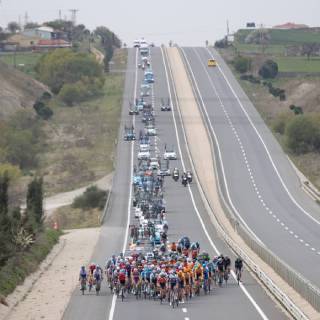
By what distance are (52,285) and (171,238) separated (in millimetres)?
19280

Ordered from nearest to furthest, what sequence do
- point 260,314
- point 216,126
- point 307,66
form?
point 260,314 → point 216,126 → point 307,66

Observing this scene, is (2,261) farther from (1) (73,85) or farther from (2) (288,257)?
(1) (73,85)

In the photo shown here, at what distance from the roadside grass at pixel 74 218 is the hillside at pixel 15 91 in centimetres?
4757

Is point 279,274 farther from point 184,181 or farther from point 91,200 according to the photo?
point 184,181

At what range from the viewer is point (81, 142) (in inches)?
5074

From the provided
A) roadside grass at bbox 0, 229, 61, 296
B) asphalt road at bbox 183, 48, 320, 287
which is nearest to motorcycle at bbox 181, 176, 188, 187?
asphalt road at bbox 183, 48, 320, 287

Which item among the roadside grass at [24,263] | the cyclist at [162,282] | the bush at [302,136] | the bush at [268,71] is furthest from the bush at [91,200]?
the bush at [268,71]

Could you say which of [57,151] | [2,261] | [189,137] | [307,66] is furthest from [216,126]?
[2,261]

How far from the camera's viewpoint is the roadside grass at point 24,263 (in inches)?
1991

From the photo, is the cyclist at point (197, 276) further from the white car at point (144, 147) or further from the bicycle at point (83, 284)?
the white car at point (144, 147)

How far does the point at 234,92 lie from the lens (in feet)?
533

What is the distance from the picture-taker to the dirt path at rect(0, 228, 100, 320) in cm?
4572

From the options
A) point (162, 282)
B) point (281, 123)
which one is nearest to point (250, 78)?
point (281, 123)

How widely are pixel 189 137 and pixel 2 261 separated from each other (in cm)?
7924
